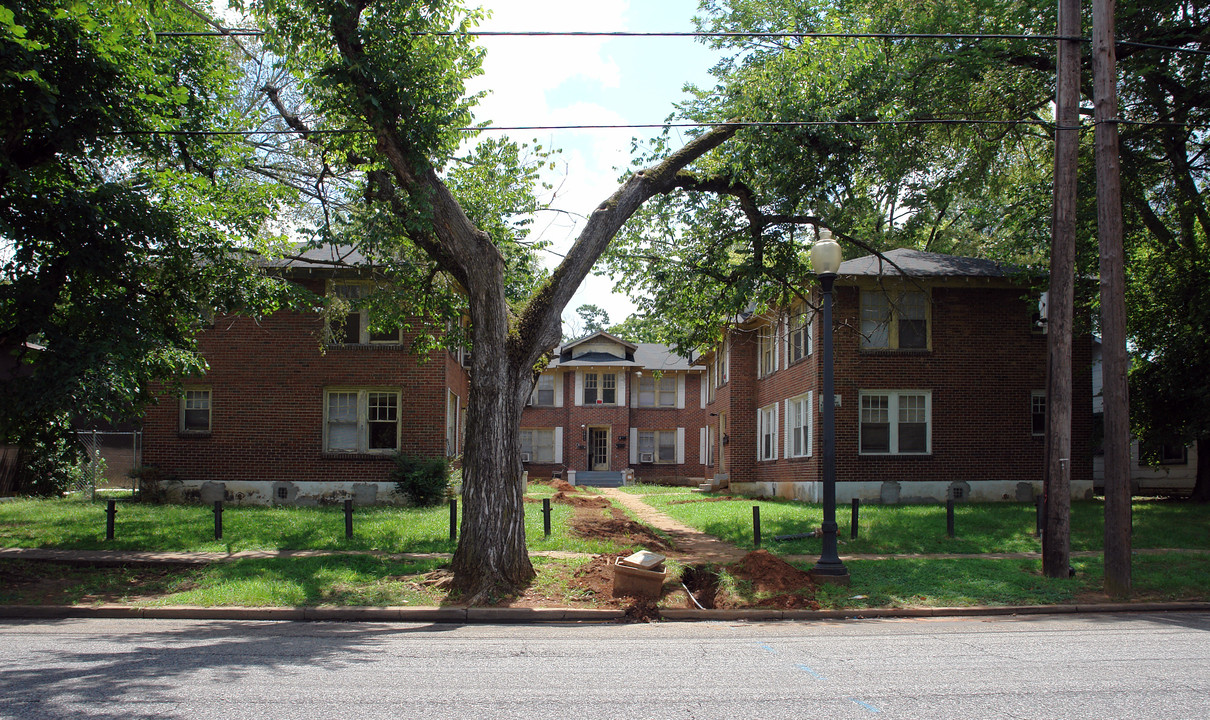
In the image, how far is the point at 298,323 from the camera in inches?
883

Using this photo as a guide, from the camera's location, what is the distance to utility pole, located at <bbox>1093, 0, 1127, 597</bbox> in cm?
1073

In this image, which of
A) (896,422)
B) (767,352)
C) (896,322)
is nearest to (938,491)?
(896,422)

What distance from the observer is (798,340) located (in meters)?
24.7

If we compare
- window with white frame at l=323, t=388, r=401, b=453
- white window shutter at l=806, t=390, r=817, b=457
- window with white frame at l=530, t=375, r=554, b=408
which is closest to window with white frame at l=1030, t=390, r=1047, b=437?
white window shutter at l=806, t=390, r=817, b=457

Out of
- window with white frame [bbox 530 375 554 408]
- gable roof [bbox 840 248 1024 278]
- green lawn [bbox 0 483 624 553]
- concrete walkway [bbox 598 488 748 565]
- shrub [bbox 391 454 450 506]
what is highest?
gable roof [bbox 840 248 1024 278]

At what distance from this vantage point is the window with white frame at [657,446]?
4088 centimetres

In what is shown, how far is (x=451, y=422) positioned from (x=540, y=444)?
49.9 ft

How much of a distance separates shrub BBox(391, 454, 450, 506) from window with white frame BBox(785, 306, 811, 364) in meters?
10.4

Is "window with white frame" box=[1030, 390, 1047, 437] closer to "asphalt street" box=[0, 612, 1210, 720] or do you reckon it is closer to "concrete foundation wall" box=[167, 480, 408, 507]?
"asphalt street" box=[0, 612, 1210, 720]

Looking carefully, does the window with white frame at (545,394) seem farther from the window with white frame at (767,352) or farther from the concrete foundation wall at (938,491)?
the concrete foundation wall at (938,491)

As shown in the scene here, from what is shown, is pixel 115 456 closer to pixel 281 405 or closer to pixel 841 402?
pixel 281 405

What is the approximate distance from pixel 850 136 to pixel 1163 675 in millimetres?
8571

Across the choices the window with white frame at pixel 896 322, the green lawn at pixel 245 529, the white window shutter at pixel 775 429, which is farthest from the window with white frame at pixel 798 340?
the green lawn at pixel 245 529

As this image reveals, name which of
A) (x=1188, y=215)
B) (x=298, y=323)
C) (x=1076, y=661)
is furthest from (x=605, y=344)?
(x=1076, y=661)
